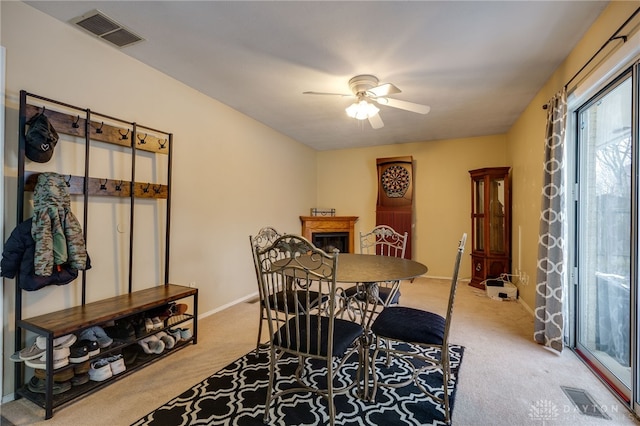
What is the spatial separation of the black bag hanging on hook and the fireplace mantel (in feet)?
12.4

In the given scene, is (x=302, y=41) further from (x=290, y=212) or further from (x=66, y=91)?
(x=290, y=212)

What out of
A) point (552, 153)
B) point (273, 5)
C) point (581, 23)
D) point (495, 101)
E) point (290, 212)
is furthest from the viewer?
point (290, 212)

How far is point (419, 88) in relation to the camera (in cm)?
304

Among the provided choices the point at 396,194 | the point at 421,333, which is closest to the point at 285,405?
the point at 421,333

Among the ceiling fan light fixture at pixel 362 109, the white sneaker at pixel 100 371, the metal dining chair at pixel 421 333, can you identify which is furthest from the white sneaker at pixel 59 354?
the ceiling fan light fixture at pixel 362 109

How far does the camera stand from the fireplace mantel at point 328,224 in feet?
17.7

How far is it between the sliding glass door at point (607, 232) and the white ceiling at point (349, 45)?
628 millimetres

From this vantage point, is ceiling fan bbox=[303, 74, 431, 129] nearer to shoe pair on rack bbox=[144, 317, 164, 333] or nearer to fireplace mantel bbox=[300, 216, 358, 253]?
shoe pair on rack bbox=[144, 317, 164, 333]

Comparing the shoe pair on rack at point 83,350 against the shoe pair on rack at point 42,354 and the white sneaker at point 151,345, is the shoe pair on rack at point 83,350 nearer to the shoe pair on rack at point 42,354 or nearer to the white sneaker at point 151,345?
the shoe pair on rack at point 42,354

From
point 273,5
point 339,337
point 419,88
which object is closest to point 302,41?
point 273,5

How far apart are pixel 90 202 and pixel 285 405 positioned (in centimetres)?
205

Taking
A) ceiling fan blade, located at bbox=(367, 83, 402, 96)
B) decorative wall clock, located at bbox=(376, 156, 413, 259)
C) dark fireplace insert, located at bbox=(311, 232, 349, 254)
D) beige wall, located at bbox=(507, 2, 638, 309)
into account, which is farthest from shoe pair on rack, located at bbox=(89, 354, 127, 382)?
decorative wall clock, located at bbox=(376, 156, 413, 259)

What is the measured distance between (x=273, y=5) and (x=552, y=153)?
8.24 ft

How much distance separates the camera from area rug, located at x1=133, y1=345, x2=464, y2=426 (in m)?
1.64
